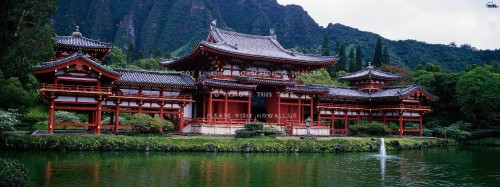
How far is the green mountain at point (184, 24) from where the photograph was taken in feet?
490

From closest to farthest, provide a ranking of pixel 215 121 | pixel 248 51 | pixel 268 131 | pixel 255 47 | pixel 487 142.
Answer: pixel 268 131, pixel 215 121, pixel 248 51, pixel 255 47, pixel 487 142

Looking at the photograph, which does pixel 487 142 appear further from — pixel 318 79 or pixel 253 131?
pixel 253 131

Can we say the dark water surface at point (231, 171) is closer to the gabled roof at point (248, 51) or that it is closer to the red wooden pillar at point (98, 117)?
the red wooden pillar at point (98, 117)

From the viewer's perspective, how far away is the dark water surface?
1764 centimetres

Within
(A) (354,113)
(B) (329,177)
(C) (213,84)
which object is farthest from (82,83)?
(A) (354,113)

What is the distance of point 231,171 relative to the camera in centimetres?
2088

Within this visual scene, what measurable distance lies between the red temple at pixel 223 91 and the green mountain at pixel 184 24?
290ft

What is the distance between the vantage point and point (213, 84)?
37.6 m

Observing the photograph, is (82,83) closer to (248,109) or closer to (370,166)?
(248,109)

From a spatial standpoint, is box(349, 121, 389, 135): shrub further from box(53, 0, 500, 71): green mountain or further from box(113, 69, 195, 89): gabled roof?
box(53, 0, 500, 71): green mountain

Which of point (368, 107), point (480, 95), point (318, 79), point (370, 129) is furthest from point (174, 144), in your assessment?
point (318, 79)

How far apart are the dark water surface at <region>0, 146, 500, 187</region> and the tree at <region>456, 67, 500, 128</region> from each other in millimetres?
26909

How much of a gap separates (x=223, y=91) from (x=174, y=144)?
388 inches

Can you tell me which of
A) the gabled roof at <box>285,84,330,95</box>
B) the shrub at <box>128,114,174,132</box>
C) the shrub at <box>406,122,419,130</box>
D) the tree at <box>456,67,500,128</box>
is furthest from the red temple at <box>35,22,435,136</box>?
the tree at <box>456,67,500,128</box>
